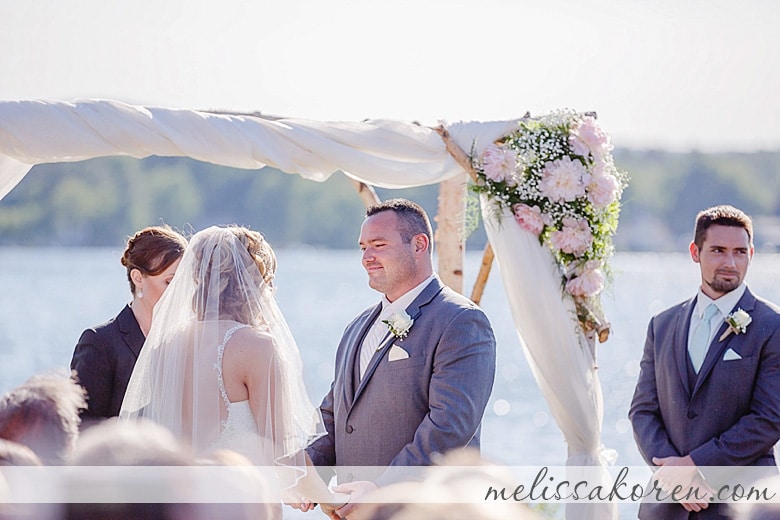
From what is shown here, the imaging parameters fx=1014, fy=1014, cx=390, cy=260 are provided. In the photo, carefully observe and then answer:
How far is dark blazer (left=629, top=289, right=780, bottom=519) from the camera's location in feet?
13.8

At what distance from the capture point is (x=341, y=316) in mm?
44688

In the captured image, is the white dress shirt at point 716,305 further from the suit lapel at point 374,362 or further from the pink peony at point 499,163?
the suit lapel at point 374,362

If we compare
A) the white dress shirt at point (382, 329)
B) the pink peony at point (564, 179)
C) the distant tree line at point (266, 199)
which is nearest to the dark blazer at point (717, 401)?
the pink peony at point (564, 179)

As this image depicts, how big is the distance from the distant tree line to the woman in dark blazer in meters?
34.3

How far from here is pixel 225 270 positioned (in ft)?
12.3

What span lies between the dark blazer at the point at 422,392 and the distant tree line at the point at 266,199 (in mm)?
34815

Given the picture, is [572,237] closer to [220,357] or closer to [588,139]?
[588,139]

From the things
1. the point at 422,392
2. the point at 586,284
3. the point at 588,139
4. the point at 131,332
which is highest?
the point at 588,139

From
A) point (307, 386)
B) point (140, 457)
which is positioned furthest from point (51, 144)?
point (140, 457)

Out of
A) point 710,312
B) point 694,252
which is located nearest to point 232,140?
point 694,252

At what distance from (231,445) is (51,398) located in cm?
165

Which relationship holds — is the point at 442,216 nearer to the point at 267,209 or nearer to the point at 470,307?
the point at 470,307

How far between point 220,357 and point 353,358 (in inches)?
26.1

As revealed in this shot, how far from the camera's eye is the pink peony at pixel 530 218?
540 cm
